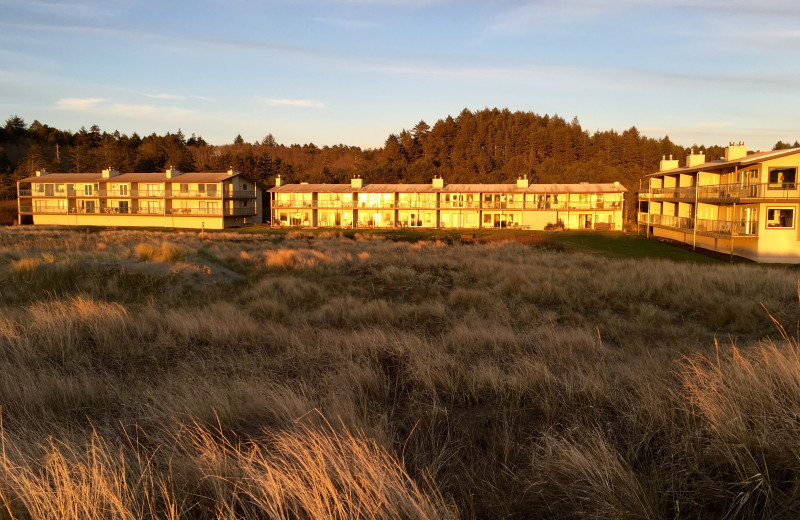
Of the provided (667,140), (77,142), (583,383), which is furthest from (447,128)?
(583,383)

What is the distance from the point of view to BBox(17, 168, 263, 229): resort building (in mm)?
61281

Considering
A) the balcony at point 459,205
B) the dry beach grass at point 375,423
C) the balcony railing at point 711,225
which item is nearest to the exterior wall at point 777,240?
the balcony railing at point 711,225

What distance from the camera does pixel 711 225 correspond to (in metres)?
34.8

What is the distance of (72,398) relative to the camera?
5262 mm

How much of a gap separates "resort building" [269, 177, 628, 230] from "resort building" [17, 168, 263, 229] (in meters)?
6.18

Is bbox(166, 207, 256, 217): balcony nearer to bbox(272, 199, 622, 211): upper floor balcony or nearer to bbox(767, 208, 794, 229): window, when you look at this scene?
bbox(272, 199, 622, 211): upper floor balcony

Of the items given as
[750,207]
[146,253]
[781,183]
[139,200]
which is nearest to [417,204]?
[139,200]

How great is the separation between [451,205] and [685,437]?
58.2 metres

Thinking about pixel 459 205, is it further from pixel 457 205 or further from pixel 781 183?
pixel 781 183

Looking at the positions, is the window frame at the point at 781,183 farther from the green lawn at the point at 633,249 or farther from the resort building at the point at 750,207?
the green lawn at the point at 633,249

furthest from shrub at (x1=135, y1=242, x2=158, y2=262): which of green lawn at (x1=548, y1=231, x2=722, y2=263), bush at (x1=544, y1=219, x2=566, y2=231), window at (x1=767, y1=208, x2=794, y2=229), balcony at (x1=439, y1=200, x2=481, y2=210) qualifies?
bush at (x1=544, y1=219, x2=566, y2=231)

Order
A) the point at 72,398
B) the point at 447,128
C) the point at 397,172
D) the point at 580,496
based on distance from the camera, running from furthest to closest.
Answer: the point at 447,128 < the point at 397,172 < the point at 72,398 < the point at 580,496

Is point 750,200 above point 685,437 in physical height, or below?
above

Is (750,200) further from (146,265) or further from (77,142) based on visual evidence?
(77,142)
